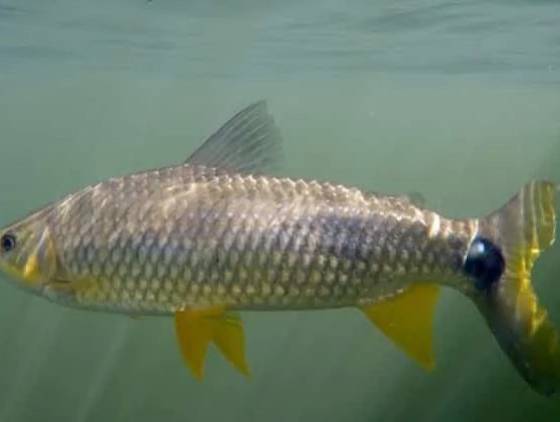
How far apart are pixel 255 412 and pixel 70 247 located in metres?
14.3

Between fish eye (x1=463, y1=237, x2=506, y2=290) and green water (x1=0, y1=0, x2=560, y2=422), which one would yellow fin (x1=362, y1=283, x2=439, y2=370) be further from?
green water (x1=0, y1=0, x2=560, y2=422)

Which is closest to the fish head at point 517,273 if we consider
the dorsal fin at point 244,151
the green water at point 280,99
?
the dorsal fin at point 244,151

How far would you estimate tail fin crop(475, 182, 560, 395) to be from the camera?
3.60 metres

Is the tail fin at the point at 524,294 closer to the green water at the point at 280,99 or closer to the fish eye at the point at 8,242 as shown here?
the green water at the point at 280,99

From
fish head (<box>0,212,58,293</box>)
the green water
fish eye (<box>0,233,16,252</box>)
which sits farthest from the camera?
the green water

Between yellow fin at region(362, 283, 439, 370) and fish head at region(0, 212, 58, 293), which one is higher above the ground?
fish head at region(0, 212, 58, 293)

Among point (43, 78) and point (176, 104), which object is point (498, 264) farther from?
point (176, 104)

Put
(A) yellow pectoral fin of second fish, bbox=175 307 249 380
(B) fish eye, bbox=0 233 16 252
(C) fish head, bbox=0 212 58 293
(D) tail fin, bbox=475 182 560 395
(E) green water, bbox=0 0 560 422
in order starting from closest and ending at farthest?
1. (D) tail fin, bbox=475 182 560 395
2. (A) yellow pectoral fin of second fish, bbox=175 307 249 380
3. (C) fish head, bbox=0 212 58 293
4. (B) fish eye, bbox=0 233 16 252
5. (E) green water, bbox=0 0 560 422

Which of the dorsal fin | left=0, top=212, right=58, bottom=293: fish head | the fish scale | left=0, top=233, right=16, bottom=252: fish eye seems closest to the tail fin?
the fish scale

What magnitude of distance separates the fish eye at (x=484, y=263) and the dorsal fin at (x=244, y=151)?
1.01m

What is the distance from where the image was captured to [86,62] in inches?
953

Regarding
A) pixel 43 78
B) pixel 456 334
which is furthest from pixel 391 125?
pixel 456 334

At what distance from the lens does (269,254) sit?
3666 mm

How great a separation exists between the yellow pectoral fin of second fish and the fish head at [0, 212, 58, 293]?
2.25 feet
